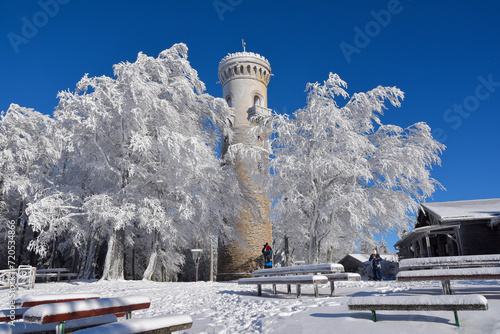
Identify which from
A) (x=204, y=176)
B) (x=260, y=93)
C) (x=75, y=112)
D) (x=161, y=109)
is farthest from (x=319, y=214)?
(x=260, y=93)

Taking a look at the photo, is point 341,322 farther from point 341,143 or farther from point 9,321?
point 341,143

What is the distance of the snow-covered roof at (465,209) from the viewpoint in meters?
18.2

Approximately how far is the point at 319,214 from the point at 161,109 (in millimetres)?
9139

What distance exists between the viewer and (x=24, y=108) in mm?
24953

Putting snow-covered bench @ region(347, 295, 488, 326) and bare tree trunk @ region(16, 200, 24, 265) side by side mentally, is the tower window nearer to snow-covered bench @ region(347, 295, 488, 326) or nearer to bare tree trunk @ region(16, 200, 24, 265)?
bare tree trunk @ region(16, 200, 24, 265)

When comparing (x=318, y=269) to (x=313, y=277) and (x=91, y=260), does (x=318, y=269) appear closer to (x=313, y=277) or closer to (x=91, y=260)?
(x=313, y=277)

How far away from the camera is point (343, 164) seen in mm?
15594

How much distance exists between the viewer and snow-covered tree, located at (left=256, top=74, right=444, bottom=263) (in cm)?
1566

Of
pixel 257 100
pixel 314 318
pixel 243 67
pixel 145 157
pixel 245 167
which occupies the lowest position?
pixel 314 318

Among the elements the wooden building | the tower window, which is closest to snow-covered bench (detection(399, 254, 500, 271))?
the wooden building

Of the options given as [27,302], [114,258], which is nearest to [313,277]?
[27,302]

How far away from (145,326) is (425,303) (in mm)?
3376

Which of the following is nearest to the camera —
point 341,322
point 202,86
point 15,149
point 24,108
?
point 341,322

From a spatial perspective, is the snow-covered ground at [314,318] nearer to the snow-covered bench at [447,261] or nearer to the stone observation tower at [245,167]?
the snow-covered bench at [447,261]
